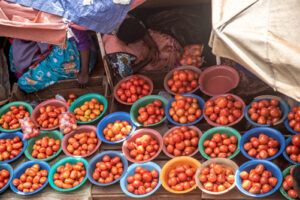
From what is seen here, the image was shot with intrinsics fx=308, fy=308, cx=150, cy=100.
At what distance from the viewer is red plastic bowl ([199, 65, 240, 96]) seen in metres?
3.43

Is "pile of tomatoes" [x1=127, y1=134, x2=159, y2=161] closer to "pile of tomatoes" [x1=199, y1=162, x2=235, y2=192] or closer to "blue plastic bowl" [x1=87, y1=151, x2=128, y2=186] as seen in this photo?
"blue plastic bowl" [x1=87, y1=151, x2=128, y2=186]

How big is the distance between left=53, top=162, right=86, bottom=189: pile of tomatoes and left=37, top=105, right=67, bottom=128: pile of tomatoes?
0.63 meters

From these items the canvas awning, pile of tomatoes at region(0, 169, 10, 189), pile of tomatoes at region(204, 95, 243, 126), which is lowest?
pile of tomatoes at region(0, 169, 10, 189)

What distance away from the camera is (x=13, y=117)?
3.76 metres

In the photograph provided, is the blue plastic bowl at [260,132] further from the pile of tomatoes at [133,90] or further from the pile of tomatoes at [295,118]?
the pile of tomatoes at [133,90]

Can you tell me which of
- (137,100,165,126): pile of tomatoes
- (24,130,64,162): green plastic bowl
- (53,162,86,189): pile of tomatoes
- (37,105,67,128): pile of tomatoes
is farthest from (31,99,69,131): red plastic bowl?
(137,100,165,126): pile of tomatoes

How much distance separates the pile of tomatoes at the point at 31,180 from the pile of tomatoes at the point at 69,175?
141mm

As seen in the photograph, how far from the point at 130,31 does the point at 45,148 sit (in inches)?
63.2

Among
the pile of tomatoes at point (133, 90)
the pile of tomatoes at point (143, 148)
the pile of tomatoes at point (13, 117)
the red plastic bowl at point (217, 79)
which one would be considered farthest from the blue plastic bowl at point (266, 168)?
the pile of tomatoes at point (13, 117)

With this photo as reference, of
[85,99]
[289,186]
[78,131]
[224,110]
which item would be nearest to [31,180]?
[78,131]

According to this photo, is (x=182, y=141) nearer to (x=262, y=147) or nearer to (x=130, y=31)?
(x=262, y=147)

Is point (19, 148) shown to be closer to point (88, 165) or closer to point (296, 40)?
point (88, 165)

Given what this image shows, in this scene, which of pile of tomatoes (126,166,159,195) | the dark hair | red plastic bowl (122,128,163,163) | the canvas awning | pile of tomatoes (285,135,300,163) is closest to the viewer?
the canvas awning

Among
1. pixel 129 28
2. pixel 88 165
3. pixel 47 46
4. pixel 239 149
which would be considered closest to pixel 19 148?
pixel 88 165
